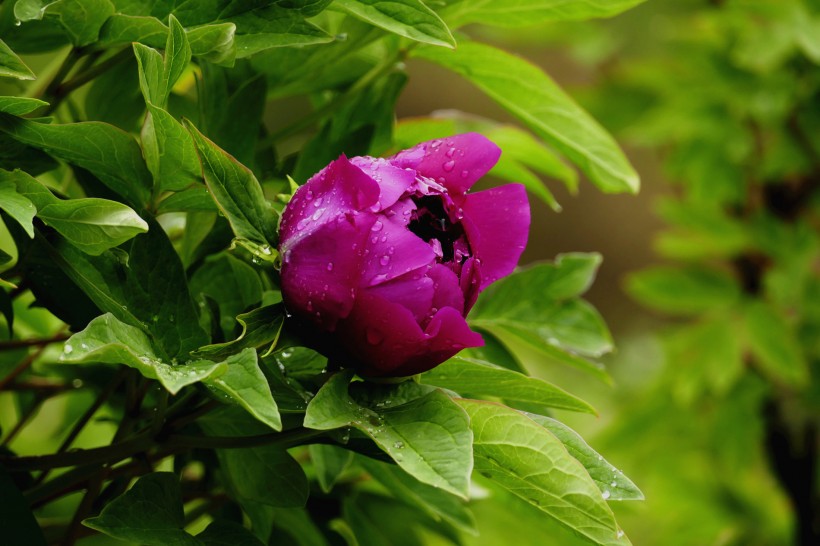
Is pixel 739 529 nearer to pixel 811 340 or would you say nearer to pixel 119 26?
pixel 811 340

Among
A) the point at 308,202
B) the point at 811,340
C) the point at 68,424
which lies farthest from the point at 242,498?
the point at 811,340

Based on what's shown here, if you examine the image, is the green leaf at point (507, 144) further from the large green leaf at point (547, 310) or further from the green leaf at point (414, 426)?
the green leaf at point (414, 426)

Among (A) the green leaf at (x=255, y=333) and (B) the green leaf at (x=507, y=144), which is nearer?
(A) the green leaf at (x=255, y=333)

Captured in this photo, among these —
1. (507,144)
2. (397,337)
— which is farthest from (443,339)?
(507,144)

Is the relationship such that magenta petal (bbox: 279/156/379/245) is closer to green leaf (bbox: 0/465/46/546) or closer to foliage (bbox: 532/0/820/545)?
green leaf (bbox: 0/465/46/546)

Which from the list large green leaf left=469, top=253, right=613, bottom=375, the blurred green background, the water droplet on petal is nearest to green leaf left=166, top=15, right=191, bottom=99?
the water droplet on petal

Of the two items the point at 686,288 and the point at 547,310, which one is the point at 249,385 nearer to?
the point at 547,310

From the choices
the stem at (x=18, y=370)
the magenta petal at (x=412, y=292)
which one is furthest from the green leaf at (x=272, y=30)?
the stem at (x=18, y=370)
